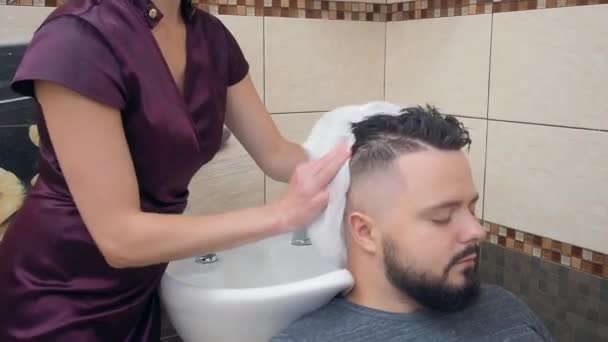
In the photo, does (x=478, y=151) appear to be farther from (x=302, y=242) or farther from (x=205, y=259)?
(x=205, y=259)

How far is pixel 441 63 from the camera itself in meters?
1.82

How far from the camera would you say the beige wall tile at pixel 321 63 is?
5.93 feet

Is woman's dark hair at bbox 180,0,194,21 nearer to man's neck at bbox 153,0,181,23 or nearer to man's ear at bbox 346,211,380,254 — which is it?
man's neck at bbox 153,0,181,23

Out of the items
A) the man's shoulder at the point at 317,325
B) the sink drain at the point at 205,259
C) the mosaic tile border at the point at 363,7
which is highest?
the mosaic tile border at the point at 363,7

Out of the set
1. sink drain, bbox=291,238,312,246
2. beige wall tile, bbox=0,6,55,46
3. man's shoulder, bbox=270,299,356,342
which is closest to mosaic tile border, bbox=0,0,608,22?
beige wall tile, bbox=0,6,55,46

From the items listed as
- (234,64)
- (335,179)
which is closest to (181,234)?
(335,179)

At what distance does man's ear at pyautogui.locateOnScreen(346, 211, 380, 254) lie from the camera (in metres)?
1.11

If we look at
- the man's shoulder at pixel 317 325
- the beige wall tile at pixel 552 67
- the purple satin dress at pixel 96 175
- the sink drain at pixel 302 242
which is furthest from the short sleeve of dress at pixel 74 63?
the beige wall tile at pixel 552 67

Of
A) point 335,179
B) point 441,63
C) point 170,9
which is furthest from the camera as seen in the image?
point 441,63

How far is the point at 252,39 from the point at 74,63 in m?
0.84

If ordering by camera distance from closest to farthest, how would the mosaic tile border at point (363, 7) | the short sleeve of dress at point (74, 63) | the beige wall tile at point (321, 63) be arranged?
the short sleeve of dress at point (74, 63), the mosaic tile border at point (363, 7), the beige wall tile at point (321, 63)

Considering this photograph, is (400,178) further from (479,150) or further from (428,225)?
(479,150)

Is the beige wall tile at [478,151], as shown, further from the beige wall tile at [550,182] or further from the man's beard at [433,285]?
the man's beard at [433,285]

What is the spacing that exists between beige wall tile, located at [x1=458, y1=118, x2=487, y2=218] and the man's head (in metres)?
0.59
